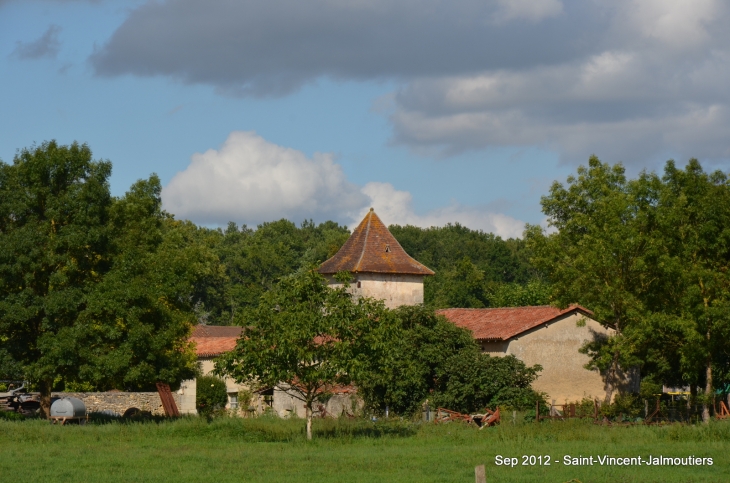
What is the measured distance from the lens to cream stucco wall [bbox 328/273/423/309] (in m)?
55.1

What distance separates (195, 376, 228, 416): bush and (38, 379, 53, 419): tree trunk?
15.2 m

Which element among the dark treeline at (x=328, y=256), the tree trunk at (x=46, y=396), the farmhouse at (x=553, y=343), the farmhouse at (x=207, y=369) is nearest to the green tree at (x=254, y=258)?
the dark treeline at (x=328, y=256)

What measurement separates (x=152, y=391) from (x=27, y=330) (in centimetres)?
1233

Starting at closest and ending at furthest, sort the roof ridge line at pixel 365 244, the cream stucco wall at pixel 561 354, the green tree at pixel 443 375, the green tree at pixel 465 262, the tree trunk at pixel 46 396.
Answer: the tree trunk at pixel 46 396 → the green tree at pixel 443 375 → the cream stucco wall at pixel 561 354 → the roof ridge line at pixel 365 244 → the green tree at pixel 465 262

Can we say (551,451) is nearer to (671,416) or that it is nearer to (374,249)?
(671,416)

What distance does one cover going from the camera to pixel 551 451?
85.6 ft

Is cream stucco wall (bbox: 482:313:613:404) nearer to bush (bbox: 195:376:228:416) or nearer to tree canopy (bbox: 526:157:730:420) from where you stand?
tree canopy (bbox: 526:157:730:420)

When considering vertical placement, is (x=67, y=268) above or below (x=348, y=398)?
above

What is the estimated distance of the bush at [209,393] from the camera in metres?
54.3

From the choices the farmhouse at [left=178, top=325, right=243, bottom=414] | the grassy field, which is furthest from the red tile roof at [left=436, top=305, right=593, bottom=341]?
the farmhouse at [left=178, top=325, right=243, bottom=414]

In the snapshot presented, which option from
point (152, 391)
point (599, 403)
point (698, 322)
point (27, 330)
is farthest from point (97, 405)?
point (698, 322)

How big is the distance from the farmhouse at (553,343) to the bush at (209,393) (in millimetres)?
16347

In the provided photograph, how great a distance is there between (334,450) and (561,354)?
67.8 ft

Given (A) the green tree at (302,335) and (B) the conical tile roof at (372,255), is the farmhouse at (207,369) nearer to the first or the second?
(B) the conical tile roof at (372,255)
